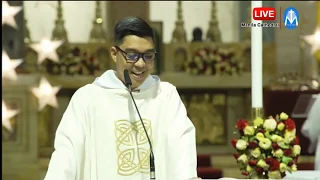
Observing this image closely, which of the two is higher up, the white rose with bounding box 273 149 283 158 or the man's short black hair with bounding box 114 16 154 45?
the man's short black hair with bounding box 114 16 154 45

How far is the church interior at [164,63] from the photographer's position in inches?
232

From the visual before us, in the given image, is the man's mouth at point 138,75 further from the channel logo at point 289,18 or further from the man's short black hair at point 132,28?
the channel logo at point 289,18

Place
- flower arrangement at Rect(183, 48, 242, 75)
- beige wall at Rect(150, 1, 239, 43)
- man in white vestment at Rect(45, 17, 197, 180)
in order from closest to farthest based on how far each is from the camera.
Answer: man in white vestment at Rect(45, 17, 197, 180) → flower arrangement at Rect(183, 48, 242, 75) → beige wall at Rect(150, 1, 239, 43)

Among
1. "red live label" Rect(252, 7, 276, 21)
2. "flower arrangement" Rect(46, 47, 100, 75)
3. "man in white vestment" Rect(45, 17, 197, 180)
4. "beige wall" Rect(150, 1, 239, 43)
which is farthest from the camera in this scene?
"beige wall" Rect(150, 1, 239, 43)

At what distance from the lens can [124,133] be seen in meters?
2.51

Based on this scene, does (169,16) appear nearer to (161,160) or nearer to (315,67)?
(315,67)

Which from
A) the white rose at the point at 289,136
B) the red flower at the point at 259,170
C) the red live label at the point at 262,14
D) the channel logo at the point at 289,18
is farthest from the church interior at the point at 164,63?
the red flower at the point at 259,170

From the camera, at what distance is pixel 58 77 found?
618 cm

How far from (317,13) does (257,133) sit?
11.6 feet

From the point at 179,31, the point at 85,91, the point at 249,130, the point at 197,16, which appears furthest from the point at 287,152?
the point at 197,16

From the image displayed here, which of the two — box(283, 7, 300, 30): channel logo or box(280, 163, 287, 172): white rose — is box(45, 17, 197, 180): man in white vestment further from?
box(283, 7, 300, 30): channel logo

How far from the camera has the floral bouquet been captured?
8.31 feet

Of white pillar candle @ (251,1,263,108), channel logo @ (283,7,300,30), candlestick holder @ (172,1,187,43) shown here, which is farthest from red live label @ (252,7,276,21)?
candlestick holder @ (172,1,187,43)

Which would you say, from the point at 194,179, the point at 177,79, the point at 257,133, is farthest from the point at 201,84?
the point at 194,179
